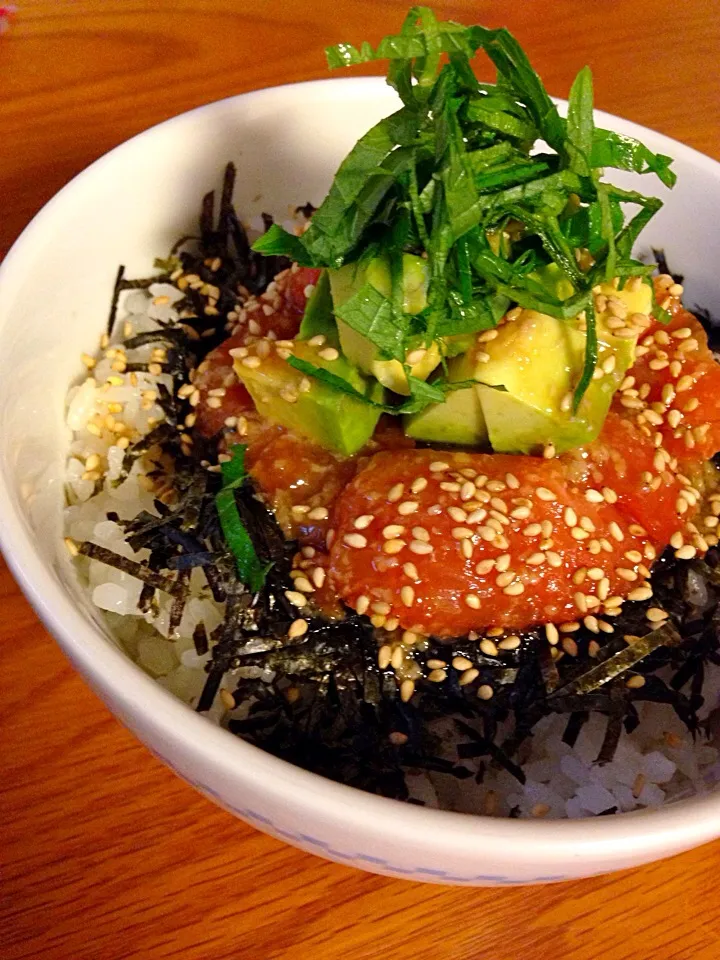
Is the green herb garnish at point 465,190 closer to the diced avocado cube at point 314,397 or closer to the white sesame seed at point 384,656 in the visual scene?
the diced avocado cube at point 314,397

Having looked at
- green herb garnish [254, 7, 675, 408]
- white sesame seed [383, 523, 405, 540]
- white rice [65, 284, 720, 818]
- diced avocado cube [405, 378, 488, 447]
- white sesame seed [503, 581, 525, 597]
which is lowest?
white rice [65, 284, 720, 818]

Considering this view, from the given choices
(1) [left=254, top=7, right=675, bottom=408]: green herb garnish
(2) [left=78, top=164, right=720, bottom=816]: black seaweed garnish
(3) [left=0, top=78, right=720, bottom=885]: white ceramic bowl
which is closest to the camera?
(3) [left=0, top=78, right=720, bottom=885]: white ceramic bowl

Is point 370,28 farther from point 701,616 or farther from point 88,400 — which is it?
point 701,616

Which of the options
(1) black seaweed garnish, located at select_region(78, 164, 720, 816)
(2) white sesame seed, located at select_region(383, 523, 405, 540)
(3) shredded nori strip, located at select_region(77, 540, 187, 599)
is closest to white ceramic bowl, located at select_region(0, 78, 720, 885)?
(3) shredded nori strip, located at select_region(77, 540, 187, 599)

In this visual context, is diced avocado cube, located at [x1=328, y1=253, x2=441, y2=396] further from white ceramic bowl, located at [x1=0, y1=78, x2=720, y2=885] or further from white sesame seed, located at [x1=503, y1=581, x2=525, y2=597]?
white ceramic bowl, located at [x1=0, y1=78, x2=720, y2=885]

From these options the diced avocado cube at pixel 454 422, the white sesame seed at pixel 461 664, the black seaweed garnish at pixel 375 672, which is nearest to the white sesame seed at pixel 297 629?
the black seaweed garnish at pixel 375 672

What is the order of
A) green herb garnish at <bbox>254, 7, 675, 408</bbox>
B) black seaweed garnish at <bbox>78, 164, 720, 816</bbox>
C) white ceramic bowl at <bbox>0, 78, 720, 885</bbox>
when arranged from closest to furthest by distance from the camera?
white ceramic bowl at <bbox>0, 78, 720, 885</bbox>
green herb garnish at <bbox>254, 7, 675, 408</bbox>
black seaweed garnish at <bbox>78, 164, 720, 816</bbox>

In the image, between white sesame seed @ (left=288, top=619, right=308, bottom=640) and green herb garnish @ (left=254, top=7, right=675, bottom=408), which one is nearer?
green herb garnish @ (left=254, top=7, right=675, bottom=408)

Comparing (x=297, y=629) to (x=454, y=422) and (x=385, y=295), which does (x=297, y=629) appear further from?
(x=385, y=295)
